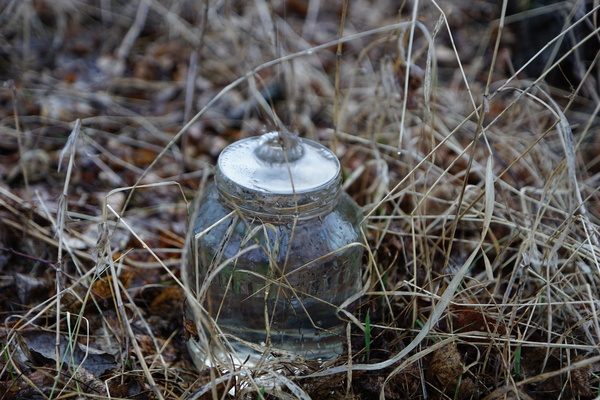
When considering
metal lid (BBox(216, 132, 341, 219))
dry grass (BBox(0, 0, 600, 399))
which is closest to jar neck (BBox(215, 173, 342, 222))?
metal lid (BBox(216, 132, 341, 219))

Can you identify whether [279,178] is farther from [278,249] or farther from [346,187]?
[346,187]

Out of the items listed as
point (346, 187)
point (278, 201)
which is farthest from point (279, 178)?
point (346, 187)

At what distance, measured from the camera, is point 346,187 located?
1.96 m

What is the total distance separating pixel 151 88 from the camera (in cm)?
283

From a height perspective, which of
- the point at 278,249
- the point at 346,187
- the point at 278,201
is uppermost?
the point at 278,201

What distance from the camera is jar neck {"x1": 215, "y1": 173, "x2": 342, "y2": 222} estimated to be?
123 centimetres

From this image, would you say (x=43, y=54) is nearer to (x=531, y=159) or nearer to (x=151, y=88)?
(x=151, y=88)

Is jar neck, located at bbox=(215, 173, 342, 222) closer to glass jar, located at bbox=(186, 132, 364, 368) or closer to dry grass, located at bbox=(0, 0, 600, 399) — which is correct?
glass jar, located at bbox=(186, 132, 364, 368)

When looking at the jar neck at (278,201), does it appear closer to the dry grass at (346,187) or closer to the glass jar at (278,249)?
the glass jar at (278,249)

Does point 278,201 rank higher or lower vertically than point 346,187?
higher

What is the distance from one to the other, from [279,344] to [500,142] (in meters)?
1.11

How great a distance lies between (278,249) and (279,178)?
0.16 metres

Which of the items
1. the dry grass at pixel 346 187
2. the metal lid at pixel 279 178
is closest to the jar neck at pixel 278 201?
the metal lid at pixel 279 178

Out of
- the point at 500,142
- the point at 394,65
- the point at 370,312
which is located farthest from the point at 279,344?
the point at 500,142
